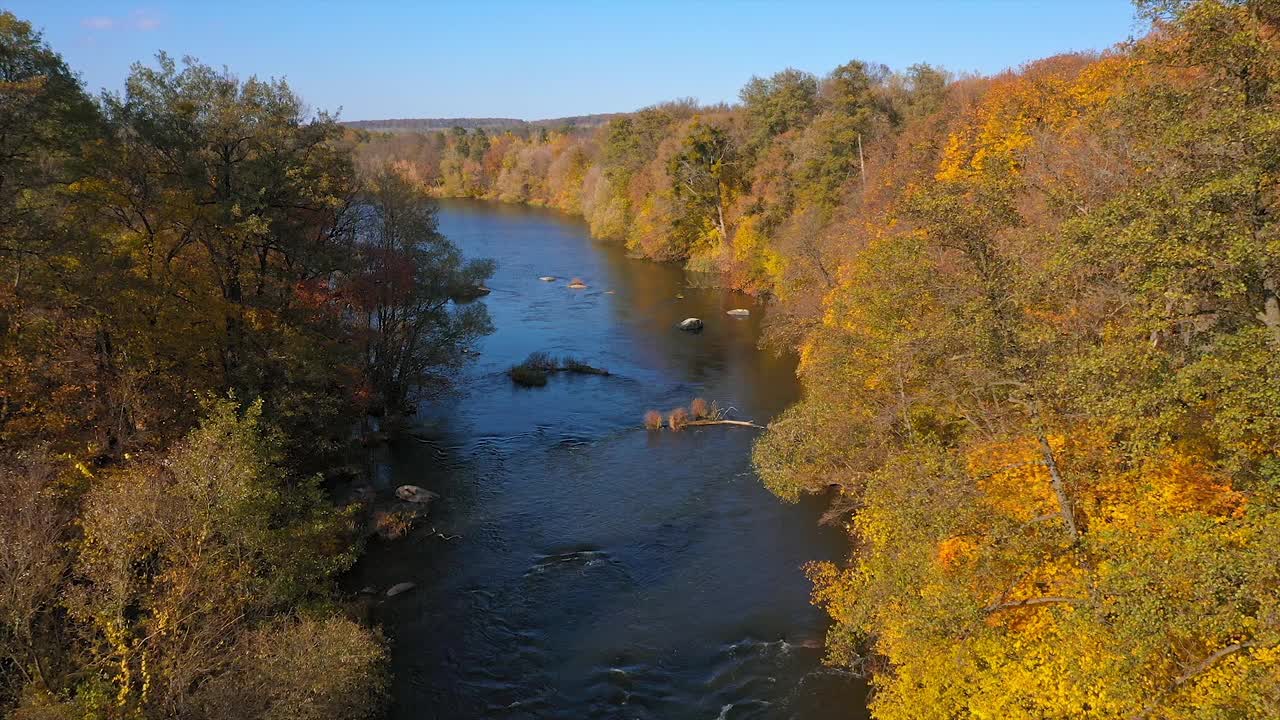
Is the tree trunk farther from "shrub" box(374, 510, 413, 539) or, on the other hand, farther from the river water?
"shrub" box(374, 510, 413, 539)

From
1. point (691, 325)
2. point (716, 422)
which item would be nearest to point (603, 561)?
point (716, 422)

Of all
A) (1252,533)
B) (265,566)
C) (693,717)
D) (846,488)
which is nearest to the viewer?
(1252,533)

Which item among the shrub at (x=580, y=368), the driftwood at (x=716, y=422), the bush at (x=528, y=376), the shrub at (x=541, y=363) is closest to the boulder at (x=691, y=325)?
the shrub at (x=580, y=368)

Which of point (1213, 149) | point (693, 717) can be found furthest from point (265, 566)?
point (1213, 149)

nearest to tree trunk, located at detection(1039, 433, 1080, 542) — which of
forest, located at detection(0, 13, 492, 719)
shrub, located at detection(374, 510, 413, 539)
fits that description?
forest, located at detection(0, 13, 492, 719)

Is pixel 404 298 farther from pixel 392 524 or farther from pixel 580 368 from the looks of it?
pixel 392 524

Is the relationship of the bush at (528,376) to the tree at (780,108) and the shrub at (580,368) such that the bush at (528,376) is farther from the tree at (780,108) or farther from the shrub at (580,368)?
the tree at (780,108)

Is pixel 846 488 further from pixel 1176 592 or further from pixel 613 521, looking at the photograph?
pixel 1176 592
